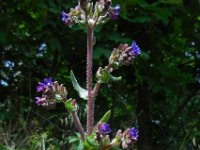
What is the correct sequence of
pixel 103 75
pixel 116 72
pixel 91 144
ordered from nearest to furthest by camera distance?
pixel 91 144, pixel 103 75, pixel 116 72

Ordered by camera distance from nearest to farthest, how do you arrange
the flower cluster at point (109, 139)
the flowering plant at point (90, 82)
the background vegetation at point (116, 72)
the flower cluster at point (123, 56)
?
the flower cluster at point (109, 139) → the flowering plant at point (90, 82) → the flower cluster at point (123, 56) → the background vegetation at point (116, 72)

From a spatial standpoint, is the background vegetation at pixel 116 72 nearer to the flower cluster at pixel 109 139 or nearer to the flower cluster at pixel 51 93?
the flower cluster at pixel 51 93

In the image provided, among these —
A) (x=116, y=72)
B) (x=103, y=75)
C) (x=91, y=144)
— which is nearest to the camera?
(x=91, y=144)

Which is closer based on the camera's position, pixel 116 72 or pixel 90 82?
pixel 90 82

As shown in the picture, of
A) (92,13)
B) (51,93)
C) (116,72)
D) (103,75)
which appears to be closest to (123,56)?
(103,75)

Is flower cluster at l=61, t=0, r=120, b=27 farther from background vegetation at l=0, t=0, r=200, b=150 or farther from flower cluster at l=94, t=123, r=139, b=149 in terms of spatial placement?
background vegetation at l=0, t=0, r=200, b=150

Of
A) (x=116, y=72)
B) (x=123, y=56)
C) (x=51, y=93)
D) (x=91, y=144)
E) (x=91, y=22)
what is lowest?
(x=91, y=144)

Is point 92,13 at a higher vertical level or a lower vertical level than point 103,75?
higher

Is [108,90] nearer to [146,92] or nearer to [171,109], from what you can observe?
[146,92]

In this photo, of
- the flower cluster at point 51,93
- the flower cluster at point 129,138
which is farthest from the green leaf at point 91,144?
the flower cluster at point 51,93

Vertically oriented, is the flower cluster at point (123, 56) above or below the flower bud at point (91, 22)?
below

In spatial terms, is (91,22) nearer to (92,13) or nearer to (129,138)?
(92,13)
